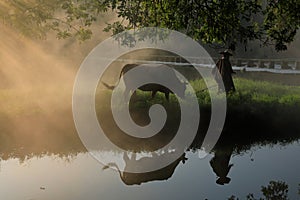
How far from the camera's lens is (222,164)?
8.24 m

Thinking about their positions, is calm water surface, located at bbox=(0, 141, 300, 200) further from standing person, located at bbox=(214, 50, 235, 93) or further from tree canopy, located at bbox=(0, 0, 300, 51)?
standing person, located at bbox=(214, 50, 235, 93)

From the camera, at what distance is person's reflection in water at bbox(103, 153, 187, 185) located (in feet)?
23.5

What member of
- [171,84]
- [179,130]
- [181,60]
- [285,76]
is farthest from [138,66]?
[181,60]

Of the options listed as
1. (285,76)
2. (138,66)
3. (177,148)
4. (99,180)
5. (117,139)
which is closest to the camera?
(99,180)

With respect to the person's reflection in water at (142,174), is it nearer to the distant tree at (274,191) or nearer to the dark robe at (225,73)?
the distant tree at (274,191)

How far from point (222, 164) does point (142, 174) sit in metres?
1.88

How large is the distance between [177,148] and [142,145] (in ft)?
2.90

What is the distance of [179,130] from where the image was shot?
10898mm

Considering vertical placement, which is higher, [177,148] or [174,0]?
[174,0]

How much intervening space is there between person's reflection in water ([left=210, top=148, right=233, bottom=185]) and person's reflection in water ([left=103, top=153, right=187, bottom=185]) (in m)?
0.70

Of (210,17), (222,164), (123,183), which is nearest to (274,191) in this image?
(222,164)

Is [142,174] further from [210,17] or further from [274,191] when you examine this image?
[210,17]

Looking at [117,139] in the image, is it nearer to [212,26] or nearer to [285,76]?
[212,26]

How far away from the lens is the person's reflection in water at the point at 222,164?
Result: 23.9 feet
